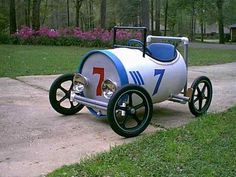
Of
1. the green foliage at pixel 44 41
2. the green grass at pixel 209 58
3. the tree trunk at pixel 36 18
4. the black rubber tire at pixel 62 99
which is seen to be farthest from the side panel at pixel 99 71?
the tree trunk at pixel 36 18

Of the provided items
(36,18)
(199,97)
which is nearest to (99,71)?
(199,97)

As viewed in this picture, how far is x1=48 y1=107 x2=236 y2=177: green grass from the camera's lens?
12.8 feet

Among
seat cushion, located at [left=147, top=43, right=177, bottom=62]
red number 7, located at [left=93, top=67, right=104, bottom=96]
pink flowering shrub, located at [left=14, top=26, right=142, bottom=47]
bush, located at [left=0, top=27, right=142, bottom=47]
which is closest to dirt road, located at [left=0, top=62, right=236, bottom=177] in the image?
red number 7, located at [left=93, top=67, right=104, bottom=96]

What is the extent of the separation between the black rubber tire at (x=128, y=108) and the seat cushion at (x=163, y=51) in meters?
1.18

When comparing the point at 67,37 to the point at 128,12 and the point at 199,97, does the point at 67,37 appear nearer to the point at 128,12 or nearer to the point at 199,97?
the point at 199,97

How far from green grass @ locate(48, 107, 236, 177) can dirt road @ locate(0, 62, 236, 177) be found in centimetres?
30

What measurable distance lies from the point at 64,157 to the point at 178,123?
2.06m

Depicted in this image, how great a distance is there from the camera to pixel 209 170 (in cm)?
391

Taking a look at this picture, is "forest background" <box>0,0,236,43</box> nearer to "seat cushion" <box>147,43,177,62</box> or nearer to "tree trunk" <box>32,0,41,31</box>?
"tree trunk" <box>32,0,41,31</box>

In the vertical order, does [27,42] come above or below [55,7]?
below

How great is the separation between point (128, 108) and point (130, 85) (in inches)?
11.3

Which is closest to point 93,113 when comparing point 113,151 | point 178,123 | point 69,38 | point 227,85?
point 178,123

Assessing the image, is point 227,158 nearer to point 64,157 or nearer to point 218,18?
point 64,157

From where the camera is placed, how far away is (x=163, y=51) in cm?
640
